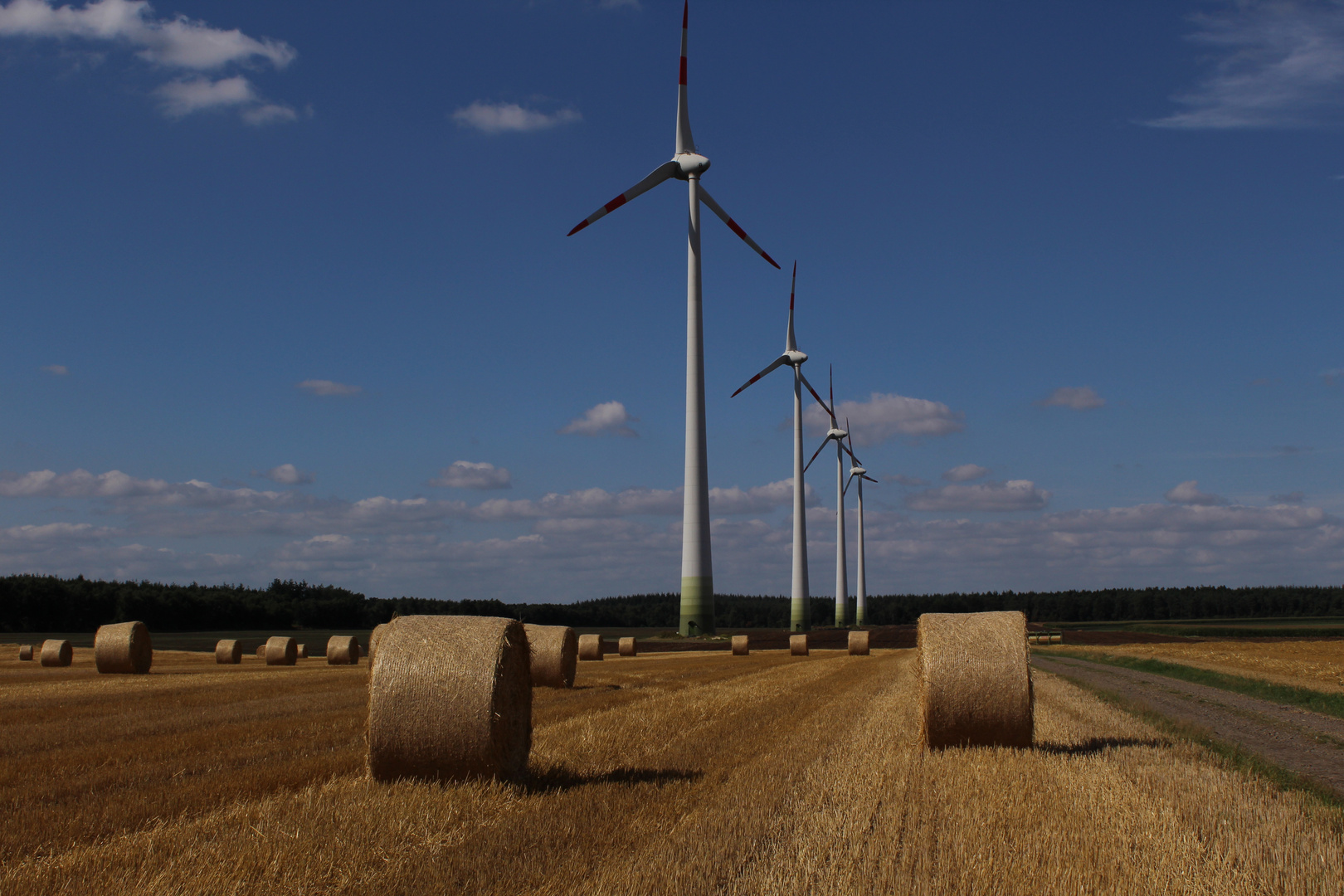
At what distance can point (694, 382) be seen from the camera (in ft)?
196

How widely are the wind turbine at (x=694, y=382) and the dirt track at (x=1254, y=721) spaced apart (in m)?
29.1

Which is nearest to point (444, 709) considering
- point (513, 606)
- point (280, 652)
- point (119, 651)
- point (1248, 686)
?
point (119, 651)

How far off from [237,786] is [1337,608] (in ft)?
594

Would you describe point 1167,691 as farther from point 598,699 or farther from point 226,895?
point 226,895

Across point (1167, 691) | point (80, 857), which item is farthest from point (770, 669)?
point (80, 857)

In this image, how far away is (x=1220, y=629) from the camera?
299ft

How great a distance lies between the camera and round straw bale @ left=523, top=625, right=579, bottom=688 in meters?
25.4

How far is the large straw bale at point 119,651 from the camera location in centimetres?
3375

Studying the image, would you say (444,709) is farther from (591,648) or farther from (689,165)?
(689,165)

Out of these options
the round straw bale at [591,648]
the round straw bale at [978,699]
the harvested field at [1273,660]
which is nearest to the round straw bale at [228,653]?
the round straw bale at [591,648]

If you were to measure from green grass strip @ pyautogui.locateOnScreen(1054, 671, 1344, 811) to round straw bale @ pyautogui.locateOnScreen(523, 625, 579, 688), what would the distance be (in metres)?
12.4

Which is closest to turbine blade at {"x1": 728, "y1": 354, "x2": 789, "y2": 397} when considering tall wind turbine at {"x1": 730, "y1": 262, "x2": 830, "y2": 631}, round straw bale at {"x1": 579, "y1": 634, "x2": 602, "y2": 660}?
tall wind turbine at {"x1": 730, "y1": 262, "x2": 830, "y2": 631}

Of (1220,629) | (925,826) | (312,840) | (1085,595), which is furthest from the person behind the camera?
(1085,595)

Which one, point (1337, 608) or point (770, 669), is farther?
point (1337, 608)
